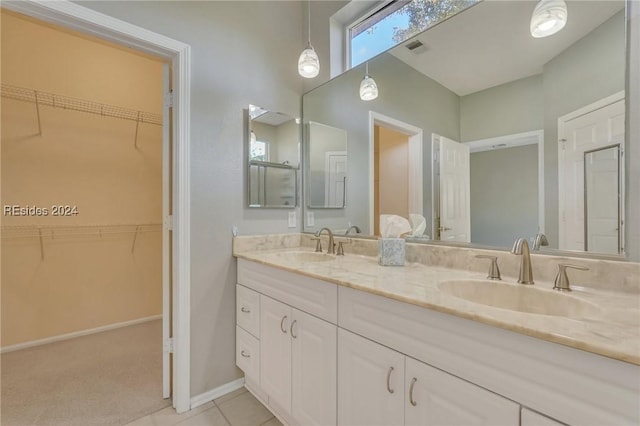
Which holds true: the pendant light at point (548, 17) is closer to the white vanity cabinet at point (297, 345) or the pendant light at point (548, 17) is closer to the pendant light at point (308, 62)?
the pendant light at point (308, 62)

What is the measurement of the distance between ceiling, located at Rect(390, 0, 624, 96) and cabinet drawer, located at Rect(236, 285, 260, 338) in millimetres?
1587

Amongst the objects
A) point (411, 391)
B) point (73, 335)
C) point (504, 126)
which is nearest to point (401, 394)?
point (411, 391)

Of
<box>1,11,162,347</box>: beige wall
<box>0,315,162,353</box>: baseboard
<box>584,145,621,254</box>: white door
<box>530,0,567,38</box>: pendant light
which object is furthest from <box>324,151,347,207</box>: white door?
<box>0,315,162,353</box>: baseboard

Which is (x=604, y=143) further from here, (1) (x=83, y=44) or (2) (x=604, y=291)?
(1) (x=83, y=44)

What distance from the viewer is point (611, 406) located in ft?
1.84

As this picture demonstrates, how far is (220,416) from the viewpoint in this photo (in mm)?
1584

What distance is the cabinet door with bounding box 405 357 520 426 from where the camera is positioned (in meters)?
0.70

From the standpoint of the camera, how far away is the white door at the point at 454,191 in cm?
139

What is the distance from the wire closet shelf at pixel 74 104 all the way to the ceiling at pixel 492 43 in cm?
267

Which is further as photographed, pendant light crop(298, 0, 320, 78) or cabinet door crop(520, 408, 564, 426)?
pendant light crop(298, 0, 320, 78)

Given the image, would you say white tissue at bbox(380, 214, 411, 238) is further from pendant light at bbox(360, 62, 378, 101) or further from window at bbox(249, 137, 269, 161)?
window at bbox(249, 137, 269, 161)

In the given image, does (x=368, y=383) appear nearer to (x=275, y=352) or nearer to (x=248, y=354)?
(x=275, y=352)

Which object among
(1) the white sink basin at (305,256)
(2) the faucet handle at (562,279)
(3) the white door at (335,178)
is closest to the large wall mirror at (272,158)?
(3) the white door at (335,178)

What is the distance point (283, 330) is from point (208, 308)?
602 mm
